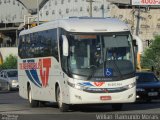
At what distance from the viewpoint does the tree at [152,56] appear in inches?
3137

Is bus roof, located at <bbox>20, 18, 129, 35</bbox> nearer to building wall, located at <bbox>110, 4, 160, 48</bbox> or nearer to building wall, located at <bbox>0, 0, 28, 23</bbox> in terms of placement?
building wall, located at <bbox>110, 4, 160, 48</bbox>

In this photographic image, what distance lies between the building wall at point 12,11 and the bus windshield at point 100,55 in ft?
339

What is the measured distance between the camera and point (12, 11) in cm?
12838

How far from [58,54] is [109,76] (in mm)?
2099

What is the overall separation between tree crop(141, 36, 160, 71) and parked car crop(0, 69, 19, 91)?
29.4 meters

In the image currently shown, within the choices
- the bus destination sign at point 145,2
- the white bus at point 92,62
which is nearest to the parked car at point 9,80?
the white bus at point 92,62

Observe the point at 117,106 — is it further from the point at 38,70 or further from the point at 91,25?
the point at 38,70

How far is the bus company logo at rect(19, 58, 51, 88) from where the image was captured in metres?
25.9

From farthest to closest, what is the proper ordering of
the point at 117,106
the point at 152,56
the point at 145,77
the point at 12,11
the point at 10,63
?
the point at 12,11, the point at 10,63, the point at 152,56, the point at 145,77, the point at 117,106

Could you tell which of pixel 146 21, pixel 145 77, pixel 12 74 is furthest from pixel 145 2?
pixel 145 77

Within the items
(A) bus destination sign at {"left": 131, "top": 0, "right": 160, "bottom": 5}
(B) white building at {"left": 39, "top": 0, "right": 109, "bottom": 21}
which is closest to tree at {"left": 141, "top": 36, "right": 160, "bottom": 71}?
(A) bus destination sign at {"left": 131, "top": 0, "right": 160, "bottom": 5}

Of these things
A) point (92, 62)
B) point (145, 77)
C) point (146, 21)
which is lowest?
point (146, 21)

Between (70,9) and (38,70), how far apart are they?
86277 millimetres

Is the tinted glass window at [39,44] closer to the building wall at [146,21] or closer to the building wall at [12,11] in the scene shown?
the building wall at [146,21]
